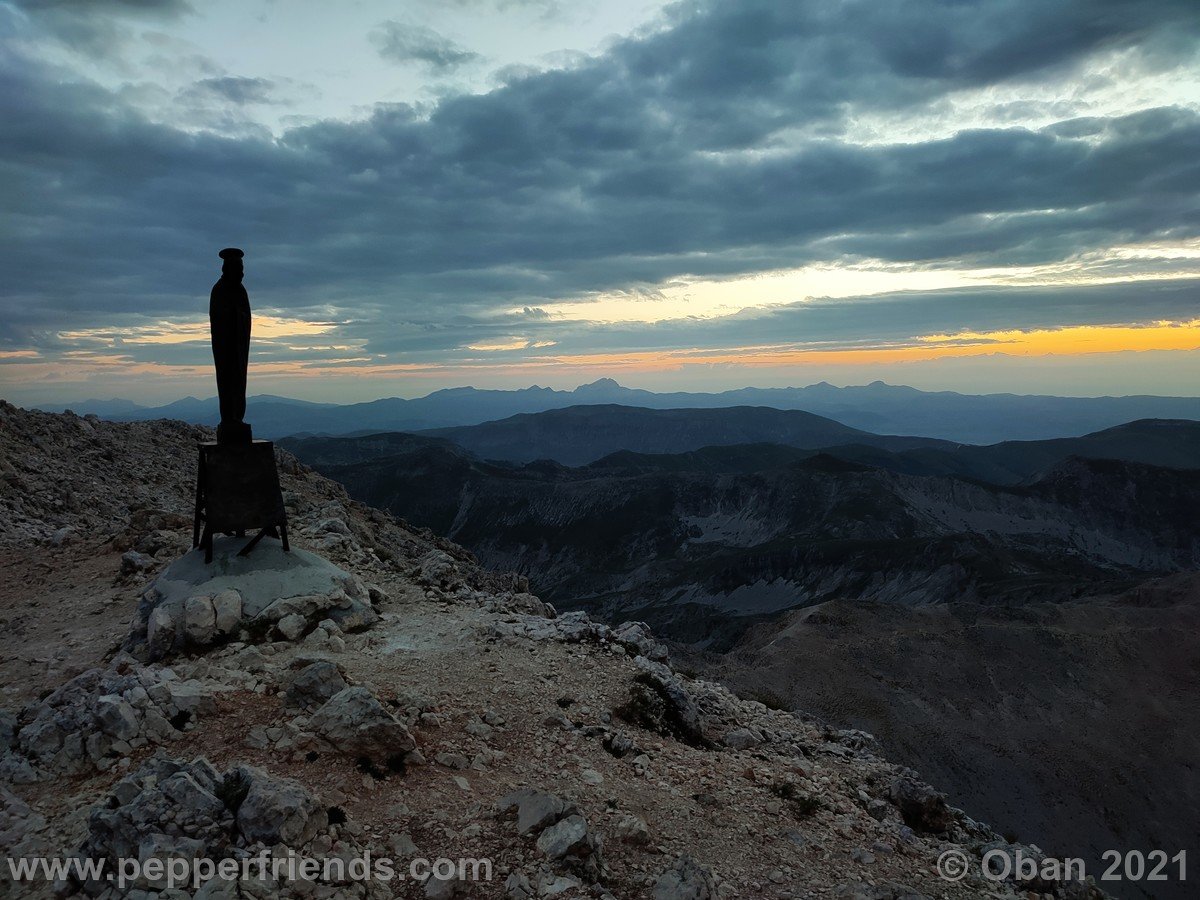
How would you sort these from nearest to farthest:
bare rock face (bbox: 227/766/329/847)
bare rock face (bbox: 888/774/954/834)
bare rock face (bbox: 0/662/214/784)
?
bare rock face (bbox: 227/766/329/847) < bare rock face (bbox: 0/662/214/784) < bare rock face (bbox: 888/774/954/834)

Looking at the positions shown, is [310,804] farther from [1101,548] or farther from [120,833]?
[1101,548]

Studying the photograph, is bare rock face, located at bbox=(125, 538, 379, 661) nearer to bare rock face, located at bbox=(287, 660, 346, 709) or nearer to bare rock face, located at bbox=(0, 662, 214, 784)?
bare rock face, located at bbox=(0, 662, 214, 784)

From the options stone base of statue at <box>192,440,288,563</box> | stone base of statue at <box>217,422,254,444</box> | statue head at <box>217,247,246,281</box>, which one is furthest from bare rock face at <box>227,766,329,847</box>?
statue head at <box>217,247,246,281</box>

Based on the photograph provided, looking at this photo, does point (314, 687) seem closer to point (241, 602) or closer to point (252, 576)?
point (241, 602)

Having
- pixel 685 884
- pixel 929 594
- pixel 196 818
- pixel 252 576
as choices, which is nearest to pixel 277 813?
pixel 196 818

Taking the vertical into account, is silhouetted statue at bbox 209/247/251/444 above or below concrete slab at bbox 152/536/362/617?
above

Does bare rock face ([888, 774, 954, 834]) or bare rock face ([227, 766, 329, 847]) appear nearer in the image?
bare rock face ([227, 766, 329, 847])

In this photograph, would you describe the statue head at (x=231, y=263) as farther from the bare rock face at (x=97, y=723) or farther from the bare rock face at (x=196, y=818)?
the bare rock face at (x=196, y=818)

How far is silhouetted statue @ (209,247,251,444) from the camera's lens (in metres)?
11.4

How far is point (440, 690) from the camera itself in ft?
32.5

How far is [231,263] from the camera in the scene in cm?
1134

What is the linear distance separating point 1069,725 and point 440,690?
151ft

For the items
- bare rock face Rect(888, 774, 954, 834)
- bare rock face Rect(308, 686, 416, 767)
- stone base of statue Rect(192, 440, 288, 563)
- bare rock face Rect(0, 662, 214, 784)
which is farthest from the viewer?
stone base of statue Rect(192, 440, 288, 563)

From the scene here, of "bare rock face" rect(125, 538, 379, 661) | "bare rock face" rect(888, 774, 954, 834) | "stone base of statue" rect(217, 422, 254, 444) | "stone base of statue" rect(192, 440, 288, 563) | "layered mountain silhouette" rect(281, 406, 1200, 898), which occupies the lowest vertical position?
"layered mountain silhouette" rect(281, 406, 1200, 898)
